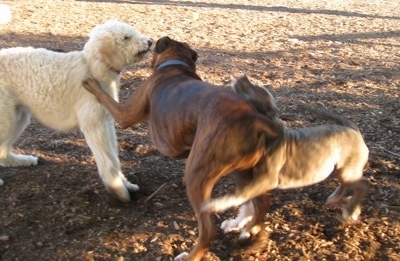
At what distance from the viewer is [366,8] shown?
1348 centimetres

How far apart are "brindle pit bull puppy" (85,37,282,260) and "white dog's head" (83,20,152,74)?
1.50 feet

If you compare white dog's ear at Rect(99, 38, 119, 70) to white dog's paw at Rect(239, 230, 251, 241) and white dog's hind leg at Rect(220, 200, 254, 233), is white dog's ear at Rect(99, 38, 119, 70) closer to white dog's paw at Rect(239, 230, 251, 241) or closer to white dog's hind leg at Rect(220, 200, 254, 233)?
white dog's hind leg at Rect(220, 200, 254, 233)

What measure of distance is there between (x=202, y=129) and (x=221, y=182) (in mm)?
1587

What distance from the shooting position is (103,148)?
12.5 ft

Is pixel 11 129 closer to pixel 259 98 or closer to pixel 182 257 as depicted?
pixel 182 257

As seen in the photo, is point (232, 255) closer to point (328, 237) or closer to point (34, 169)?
point (328, 237)

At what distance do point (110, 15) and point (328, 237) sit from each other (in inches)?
333

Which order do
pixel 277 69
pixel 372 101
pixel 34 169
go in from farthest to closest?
pixel 277 69
pixel 372 101
pixel 34 169

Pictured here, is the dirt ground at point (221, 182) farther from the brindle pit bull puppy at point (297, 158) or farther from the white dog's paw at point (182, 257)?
the brindle pit bull puppy at point (297, 158)

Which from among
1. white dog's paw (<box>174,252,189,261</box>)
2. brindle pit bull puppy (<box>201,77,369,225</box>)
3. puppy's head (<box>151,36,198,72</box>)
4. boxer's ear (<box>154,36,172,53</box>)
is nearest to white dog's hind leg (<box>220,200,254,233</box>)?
white dog's paw (<box>174,252,189,261</box>)

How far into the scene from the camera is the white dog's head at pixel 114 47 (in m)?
3.79

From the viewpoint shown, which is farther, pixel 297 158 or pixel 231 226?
pixel 231 226

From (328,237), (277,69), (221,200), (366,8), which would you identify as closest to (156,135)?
(221,200)

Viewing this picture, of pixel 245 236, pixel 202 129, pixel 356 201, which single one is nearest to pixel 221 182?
pixel 245 236
